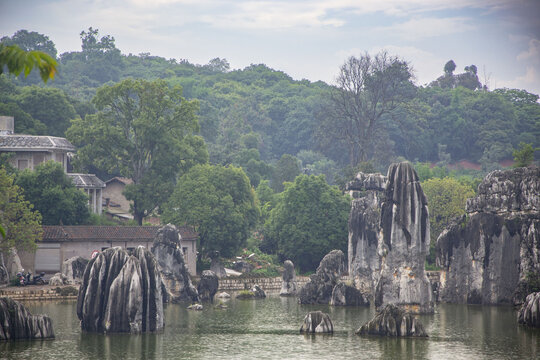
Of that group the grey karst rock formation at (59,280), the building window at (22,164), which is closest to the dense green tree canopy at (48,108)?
the building window at (22,164)

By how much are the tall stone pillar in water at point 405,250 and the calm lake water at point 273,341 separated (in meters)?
1.88

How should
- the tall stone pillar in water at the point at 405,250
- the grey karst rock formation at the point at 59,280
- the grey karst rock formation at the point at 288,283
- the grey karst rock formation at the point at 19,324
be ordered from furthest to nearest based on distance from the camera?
the grey karst rock formation at the point at 288,283
the grey karst rock formation at the point at 59,280
the tall stone pillar in water at the point at 405,250
the grey karst rock formation at the point at 19,324

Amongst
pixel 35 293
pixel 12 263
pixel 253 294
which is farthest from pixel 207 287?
pixel 12 263

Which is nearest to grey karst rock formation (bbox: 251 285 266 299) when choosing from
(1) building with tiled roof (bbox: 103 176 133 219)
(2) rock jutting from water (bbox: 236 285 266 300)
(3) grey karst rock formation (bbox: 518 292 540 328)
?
(2) rock jutting from water (bbox: 236 285 266 300)

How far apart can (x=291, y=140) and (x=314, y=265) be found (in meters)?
77.7

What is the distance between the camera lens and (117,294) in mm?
45312

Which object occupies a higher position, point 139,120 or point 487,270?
point 139,120

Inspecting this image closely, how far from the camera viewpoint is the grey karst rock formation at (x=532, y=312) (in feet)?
162

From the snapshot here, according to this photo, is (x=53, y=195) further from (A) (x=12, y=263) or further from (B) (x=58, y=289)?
(B) (x=58, y=289)

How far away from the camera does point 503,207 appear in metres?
64.6

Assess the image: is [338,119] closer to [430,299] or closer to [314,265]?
[314,265]

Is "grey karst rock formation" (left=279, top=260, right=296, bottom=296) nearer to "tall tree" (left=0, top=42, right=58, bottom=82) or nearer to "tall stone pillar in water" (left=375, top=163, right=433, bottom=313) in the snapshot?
"tall stone pillar in water" (left=375, top=163, right=433, bottom=313)

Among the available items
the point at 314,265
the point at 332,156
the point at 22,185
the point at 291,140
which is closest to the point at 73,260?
the point at 22,185

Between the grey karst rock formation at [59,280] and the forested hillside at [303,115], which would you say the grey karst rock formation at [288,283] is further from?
the forested hillside at [303,115]
